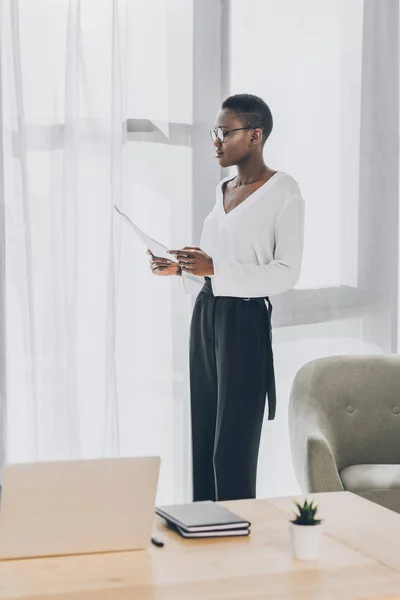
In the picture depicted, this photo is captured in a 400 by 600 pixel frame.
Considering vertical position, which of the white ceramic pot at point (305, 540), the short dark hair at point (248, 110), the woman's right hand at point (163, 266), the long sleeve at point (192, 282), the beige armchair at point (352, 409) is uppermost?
the short dark hair at point (248, 110)

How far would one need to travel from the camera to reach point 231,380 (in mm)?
3174

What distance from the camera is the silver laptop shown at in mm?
1766

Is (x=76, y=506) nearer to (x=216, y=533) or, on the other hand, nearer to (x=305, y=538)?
(x=216, y=533)

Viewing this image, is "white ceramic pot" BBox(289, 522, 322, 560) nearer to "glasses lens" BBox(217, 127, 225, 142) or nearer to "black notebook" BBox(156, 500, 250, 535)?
"black notebook" BBox(156, 500, 250, 535)

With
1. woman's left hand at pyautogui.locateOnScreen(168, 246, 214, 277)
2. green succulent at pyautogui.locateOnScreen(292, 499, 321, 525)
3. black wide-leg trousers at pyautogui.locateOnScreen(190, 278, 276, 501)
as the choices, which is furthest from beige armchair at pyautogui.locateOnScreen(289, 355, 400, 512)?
green succulent at pyautogui.locateOnScreen(292, 499, 321, 525)

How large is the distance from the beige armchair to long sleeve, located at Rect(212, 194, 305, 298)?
553 mm

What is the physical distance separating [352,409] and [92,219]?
1.23 metres

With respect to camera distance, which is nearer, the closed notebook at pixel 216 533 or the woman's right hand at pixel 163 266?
the closed notebook at pixel 216 533

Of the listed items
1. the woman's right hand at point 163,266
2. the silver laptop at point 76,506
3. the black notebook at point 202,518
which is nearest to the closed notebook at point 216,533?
the black notebook at point 202,518

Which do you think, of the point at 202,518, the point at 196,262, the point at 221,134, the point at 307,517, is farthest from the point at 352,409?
the point at 307,517

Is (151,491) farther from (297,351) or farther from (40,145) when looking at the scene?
(297,351)

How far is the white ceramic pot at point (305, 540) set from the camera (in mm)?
1821

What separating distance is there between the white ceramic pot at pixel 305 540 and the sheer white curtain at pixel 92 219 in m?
1.89

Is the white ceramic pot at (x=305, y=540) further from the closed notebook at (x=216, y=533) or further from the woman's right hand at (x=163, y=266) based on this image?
the woman's right hand at (x=163, y=266)
